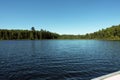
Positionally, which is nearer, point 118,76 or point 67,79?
point 118,76

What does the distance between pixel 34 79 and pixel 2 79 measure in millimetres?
4205

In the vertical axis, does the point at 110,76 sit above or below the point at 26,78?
above

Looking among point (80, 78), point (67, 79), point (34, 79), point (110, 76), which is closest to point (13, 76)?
point (34, 79)

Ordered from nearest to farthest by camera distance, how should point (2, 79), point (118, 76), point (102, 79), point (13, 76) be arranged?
point (102, 79) < point (118, 76) < point (2, 79) < point (13, 76)

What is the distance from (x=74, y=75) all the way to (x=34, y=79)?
5778 mm

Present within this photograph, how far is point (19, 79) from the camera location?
22.8 metres

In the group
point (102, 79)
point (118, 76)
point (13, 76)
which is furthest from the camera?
point (13, 76)

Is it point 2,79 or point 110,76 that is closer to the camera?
point 110,76

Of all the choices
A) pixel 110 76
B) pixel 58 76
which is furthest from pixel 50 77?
pixel 110 76

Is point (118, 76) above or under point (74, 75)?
above

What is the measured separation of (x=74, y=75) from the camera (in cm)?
2466

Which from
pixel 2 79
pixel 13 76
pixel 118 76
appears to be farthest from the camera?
pixel 13 76

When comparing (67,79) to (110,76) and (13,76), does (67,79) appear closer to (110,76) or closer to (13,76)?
(13,76)

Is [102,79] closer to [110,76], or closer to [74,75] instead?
[110,76]
